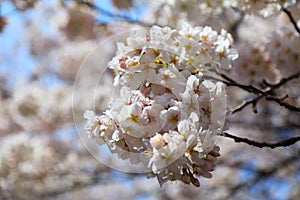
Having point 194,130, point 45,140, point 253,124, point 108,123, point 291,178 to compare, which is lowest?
point 45,140

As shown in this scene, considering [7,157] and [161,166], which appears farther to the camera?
[7,157]

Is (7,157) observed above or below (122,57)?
below

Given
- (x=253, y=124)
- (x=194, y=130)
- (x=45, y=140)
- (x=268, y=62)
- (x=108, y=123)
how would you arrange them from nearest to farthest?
(x=194, y=130)
(x=108, y=123)
(x=268, y=62)
(x=253, y=124)
(x=45, y=140)

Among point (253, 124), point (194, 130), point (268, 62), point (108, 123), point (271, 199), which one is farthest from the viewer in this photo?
point (271, 199)

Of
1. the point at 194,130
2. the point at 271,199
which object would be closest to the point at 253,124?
the point at 271,199

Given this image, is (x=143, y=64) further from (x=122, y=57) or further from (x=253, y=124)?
(x=253, y=124)
